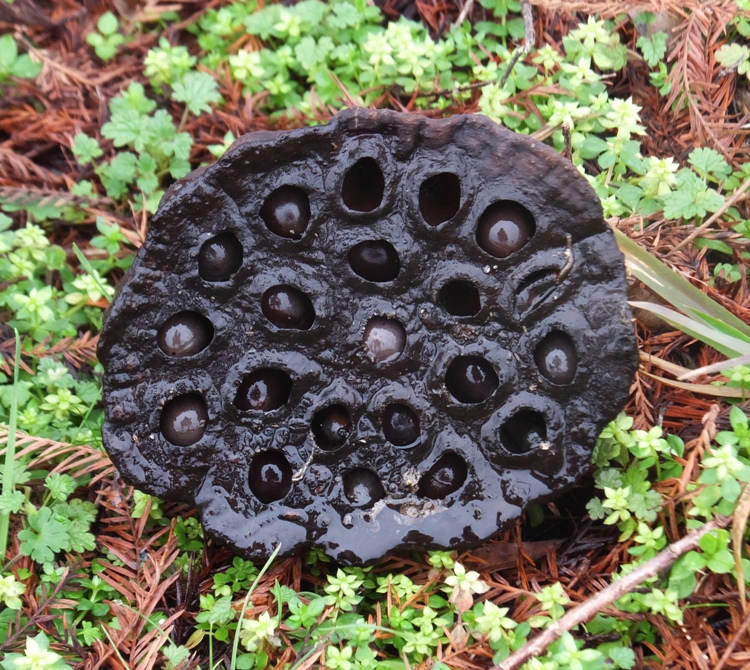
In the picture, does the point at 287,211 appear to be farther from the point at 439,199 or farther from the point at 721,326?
the point at 721,326

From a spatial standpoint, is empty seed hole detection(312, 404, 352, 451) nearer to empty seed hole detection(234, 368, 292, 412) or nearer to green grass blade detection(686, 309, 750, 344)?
empty seed hole detection(234, 368, 292, 412)

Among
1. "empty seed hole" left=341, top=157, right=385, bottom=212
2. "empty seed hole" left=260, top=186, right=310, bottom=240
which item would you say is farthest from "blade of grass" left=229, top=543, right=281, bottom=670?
"empty seed hole" left=341, top=157, right=385, bottom=212

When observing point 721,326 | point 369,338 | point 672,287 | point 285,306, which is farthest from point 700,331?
point 285,306

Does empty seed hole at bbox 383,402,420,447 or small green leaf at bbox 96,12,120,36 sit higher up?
small green leaf at bbox 96,12,120,36

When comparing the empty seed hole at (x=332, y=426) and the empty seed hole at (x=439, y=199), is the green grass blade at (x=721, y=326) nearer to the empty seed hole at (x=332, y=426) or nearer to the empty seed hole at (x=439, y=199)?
the empty seed hole at (x=439, y=199)

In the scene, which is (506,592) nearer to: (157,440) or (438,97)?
(157,440)

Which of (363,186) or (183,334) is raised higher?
(363,186)
